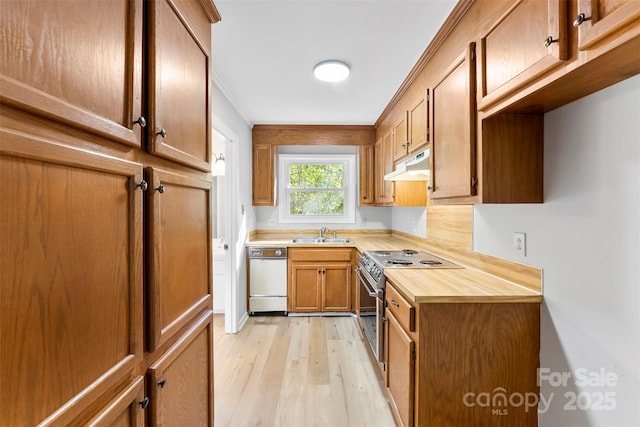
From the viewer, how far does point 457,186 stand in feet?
5.28

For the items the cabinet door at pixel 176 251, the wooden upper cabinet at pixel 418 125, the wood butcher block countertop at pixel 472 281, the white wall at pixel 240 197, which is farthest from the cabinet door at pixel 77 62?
the white wall at pixel 240 197

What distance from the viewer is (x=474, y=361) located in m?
1.45

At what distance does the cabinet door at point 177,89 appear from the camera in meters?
0.95

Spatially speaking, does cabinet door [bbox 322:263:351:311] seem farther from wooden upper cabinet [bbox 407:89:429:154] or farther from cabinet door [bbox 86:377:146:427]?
cabinet door [bbox 86:377:146:427]

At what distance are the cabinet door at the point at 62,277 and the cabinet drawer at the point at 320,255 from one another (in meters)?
2.68

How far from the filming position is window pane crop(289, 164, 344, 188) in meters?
4.23

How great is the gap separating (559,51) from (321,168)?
3380 mm

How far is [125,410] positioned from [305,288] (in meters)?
2.76

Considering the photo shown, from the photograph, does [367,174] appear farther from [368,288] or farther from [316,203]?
[368,288]

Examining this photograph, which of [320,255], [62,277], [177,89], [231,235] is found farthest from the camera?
[320,255]

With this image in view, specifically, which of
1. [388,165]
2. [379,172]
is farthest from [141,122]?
[379,172]

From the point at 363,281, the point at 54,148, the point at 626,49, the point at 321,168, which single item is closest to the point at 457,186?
the point at 626,49

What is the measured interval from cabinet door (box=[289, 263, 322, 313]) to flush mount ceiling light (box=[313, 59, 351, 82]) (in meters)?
2.04

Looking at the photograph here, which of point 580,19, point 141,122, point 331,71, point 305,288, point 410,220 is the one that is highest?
point 331,71
